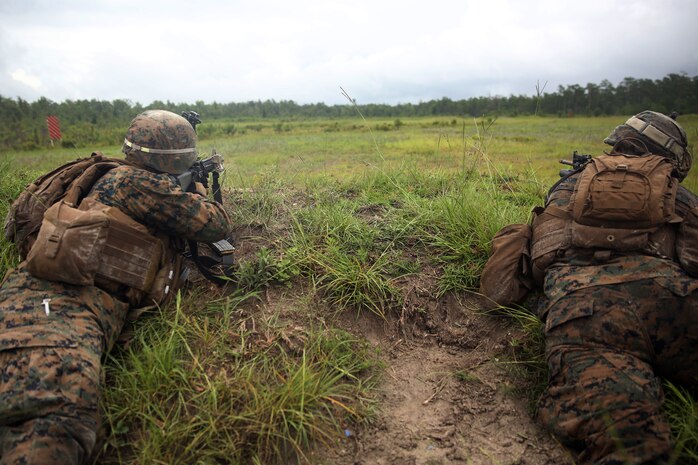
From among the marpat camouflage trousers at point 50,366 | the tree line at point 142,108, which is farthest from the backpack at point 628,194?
the tree line at point 142,108

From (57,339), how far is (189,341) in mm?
767

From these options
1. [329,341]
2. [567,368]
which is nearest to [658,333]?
[567,368]

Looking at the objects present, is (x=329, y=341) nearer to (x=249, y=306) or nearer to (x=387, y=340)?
(x=387, y=340)

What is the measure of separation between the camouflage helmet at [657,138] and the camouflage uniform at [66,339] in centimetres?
296

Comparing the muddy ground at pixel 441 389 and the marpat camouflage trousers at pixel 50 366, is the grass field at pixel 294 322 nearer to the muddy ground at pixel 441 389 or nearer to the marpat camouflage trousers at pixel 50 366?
the muddy ground at pixel 441 389

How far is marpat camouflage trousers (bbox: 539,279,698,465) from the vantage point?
217 centimetres

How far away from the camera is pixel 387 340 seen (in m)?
3.30

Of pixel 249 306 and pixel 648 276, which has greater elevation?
pixel 648 276

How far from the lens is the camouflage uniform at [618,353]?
7.04 ft

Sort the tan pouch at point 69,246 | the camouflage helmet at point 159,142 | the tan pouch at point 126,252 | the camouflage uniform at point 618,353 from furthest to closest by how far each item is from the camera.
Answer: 1. the camouflage helmet at point 159,142
2. the tan pouch at point 126,252
3. the tan pouch at point 69,246
4. the camouflage uniform at point 618,353

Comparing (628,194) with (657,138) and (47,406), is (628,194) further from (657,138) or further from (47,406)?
(47,406)

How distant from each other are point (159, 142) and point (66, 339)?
1.58m

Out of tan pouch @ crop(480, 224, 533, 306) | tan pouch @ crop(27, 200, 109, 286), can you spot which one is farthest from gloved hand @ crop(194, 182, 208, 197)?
tan pouch @ crop(480, 224, 533, 306)

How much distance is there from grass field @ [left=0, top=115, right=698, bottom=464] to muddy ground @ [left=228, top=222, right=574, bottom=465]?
0.23ft
